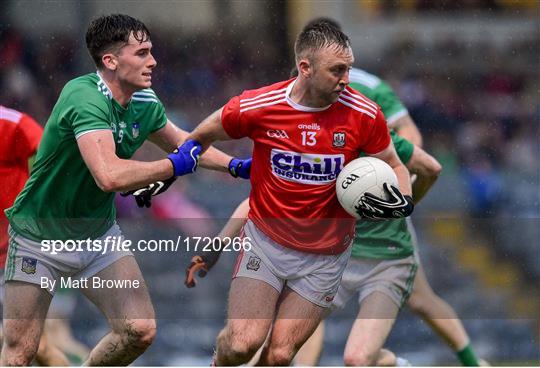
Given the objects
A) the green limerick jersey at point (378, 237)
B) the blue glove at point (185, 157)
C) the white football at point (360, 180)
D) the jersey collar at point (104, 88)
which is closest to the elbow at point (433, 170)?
the green limerick jersey at point (378, 237)

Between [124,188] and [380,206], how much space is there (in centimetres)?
100

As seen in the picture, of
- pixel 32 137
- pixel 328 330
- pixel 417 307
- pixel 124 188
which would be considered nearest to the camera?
pixel 124 188

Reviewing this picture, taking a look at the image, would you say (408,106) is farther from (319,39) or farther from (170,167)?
(170,167)

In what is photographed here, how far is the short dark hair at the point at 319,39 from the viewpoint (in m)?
5.00

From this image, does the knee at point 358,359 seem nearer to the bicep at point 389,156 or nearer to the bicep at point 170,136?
the bicep at point 389,156

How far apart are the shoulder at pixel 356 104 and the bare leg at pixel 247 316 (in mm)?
780

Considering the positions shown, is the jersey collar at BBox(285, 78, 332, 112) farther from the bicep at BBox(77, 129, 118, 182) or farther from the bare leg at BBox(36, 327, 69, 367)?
the bare leg at BBox(36, 327, 69, 367)

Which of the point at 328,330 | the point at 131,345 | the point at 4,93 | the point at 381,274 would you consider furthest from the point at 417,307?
the point at 4,93

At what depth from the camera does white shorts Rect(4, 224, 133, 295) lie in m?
5.19

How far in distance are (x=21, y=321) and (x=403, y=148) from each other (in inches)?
70.7

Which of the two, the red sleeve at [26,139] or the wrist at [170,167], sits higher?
the wrist at [170,167]

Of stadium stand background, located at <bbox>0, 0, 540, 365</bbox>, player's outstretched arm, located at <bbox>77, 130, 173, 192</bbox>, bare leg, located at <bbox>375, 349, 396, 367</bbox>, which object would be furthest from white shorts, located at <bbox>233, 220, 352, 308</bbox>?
bare leg, located at <bbox>375, 349, 396, 367</bbox>

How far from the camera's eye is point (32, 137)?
5816 mm

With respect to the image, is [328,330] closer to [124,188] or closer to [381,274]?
[381,274]
